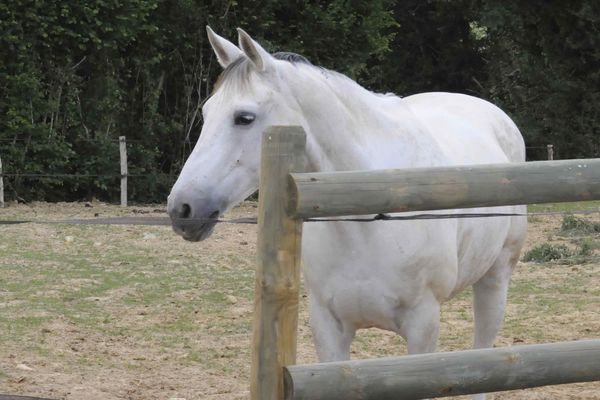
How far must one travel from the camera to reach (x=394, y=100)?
441cm

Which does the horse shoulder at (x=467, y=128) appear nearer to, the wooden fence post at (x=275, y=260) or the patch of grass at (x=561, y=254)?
the wooden fence post at (x=275, y=260)

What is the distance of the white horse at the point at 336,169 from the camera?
3490mm

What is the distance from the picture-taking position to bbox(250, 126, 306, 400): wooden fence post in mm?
2662

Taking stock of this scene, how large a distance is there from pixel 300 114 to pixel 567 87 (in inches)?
736

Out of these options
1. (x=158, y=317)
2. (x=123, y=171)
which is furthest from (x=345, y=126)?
(x=123, y=171)

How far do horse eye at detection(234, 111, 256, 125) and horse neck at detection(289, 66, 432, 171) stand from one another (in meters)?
0.24

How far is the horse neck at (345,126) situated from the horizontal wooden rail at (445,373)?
1167 millimetres

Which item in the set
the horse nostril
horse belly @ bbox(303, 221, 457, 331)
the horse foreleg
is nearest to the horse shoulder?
horse belly @ bbox(303, 221, 457, 331)

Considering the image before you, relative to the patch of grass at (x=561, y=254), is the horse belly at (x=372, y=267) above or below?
above

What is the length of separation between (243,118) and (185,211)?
377 millimetres

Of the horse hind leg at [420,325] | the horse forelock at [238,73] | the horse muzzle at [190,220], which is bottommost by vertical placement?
the horse hind leg at [420,325]

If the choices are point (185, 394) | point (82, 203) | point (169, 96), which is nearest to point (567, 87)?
point (169, 96)

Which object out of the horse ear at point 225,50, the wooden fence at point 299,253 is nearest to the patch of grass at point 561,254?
the horse ear at point 225,50

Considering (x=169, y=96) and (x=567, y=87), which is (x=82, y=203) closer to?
(x=169, y=96)
